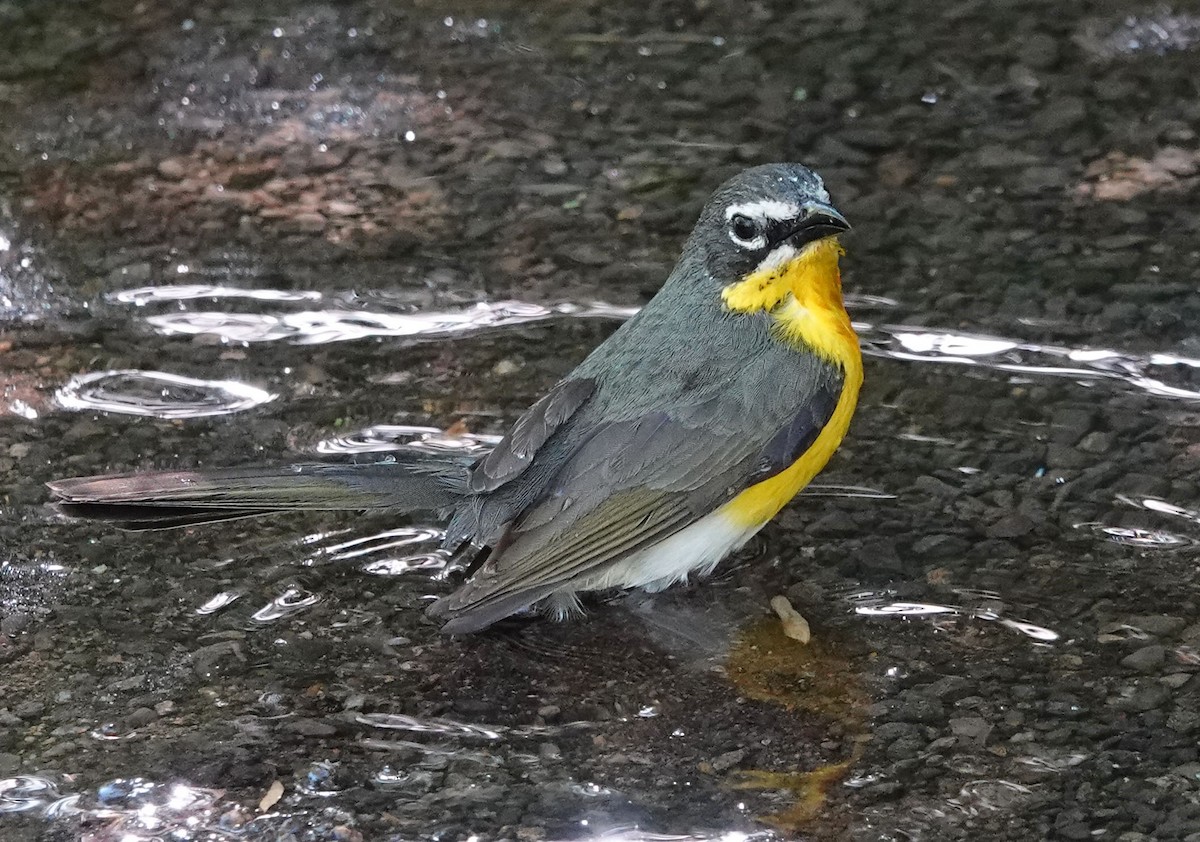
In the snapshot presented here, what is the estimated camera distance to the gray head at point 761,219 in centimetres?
440

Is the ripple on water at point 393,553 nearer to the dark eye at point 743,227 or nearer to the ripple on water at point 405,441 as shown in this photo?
the ripple on water at point 405,441

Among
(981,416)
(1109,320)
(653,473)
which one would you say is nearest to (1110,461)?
(981,416)

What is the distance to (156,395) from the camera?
5492 mm

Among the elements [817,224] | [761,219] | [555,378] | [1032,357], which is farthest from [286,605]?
[1032,357]

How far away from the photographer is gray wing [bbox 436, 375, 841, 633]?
4.23 metres

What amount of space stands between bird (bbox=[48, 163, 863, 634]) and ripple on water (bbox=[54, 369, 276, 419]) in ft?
3.59

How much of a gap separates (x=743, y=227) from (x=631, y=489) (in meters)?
0.84

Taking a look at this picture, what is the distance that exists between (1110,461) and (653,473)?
1.59m

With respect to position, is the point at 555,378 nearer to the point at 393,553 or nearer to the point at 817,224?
the point at 393,553

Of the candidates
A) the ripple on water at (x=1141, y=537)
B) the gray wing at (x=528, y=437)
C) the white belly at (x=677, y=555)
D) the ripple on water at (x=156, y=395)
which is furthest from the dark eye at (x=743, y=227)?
the ripple on water at (x=156, y=395)

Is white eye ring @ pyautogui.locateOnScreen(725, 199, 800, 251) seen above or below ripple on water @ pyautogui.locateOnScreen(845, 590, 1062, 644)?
above

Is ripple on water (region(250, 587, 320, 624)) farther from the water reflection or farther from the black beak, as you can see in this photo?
the black beak

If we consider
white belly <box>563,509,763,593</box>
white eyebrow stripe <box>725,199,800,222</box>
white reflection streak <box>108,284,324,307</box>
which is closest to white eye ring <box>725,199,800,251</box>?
white eyebrow stripe <box>725,199,800,222</box>

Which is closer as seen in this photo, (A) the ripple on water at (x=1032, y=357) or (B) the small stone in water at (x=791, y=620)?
(B) the small stone in water at (x=791, y=620)
